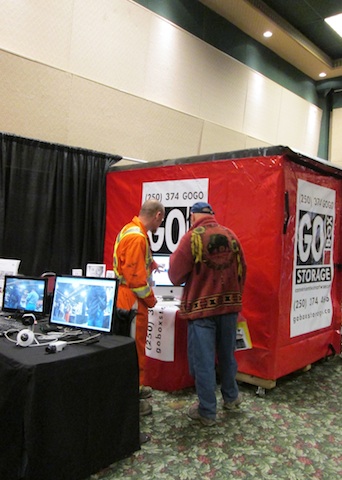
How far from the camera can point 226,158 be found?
3.59 m

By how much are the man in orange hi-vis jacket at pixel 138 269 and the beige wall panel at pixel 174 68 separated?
9.77 feet

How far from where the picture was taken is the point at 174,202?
4000mm

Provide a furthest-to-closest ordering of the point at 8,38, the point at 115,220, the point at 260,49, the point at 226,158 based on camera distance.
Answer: the point at 260,49 < the point at 115,220 < the point at 8,38 < the point at 226,158

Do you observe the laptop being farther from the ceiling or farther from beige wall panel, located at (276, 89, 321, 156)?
beige wall panel, located at (276, 89, 321, 156)

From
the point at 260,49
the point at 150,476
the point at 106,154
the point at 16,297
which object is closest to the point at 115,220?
the point at 106,154

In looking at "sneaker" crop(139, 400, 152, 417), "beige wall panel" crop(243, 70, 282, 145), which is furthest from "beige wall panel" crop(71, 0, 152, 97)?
"sneaker" crop(139, 400, 152, 417)

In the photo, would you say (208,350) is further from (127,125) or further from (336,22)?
(336,22)

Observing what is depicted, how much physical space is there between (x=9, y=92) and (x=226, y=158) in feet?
7.23

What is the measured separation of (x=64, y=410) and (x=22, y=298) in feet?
3.59

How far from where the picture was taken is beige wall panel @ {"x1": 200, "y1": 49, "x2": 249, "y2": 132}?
628cm

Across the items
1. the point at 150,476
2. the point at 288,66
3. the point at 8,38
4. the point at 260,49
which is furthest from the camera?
the point at 288,66

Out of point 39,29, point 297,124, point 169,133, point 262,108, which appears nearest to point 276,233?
point 169,133

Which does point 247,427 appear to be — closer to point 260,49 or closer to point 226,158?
point 226,158

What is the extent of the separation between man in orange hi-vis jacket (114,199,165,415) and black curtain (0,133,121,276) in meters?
1.65
